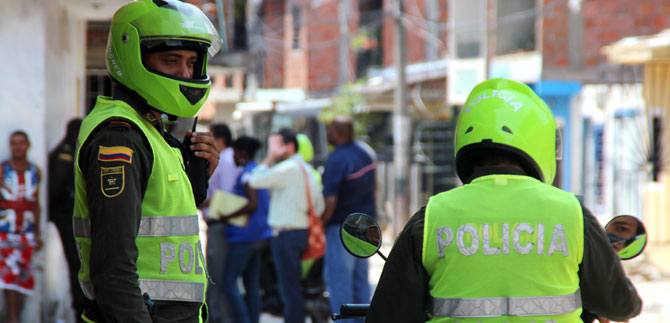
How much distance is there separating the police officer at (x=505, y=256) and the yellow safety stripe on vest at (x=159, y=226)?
0.65 metres

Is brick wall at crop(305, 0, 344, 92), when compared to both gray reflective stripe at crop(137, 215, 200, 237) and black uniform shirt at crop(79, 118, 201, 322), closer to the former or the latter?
gray reflective stripe at crop(137, 215, 200, 237)

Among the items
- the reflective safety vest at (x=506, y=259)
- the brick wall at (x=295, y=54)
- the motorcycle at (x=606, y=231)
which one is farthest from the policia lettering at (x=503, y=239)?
the brick wall at (x=295, y=54)

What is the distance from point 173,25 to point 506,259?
1291 mm

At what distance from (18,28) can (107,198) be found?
481 cm

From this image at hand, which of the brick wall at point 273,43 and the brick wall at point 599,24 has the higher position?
the brick wall at point 273,43

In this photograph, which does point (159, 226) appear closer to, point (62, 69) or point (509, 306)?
point (509, 306)

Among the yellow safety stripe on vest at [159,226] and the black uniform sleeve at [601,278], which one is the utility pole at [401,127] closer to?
the yellow safety stripe on vest at [159,226]

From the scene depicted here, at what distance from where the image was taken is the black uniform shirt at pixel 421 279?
246cm

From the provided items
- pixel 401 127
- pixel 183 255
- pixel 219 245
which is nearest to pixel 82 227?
pixel 183 255

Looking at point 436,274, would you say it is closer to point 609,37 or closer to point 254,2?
point 609,37

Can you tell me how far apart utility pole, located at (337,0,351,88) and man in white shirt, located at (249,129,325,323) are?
25.0 metres

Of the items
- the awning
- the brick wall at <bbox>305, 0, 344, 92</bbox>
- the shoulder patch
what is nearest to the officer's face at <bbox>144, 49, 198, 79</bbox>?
the shoulder patch

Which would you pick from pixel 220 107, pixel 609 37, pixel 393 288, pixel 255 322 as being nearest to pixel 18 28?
pixel 255 322

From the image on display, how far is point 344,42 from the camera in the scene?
108 ft
